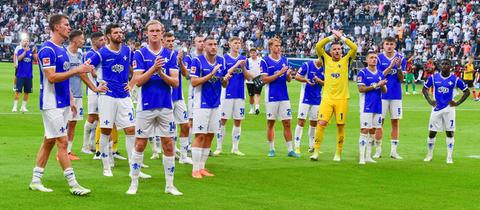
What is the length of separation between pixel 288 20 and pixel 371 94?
4573 cm

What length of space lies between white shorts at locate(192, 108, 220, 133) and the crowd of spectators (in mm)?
28366

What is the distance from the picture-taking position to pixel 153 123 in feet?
42.1

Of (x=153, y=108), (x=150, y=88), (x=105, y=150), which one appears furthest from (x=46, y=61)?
(x=105, y=150)

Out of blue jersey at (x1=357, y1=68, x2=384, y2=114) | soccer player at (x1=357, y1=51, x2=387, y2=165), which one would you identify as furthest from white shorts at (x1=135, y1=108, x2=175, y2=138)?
blue jersey at (x1=357, y1=68, x2=384, y2=114)

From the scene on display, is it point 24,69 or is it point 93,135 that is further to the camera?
point 24,69

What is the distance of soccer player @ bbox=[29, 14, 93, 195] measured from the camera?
1232 cm

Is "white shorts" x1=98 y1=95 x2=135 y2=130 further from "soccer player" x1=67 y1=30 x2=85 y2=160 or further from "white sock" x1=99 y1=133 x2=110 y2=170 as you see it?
"soccer player" x1=67 y1=30 x2=85 y2=160

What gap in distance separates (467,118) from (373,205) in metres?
17.4

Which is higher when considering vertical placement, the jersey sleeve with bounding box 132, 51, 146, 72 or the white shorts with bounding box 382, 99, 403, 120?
the jersey sleeve with bounding box 132, 51, 146, 72

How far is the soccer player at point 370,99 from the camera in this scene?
56.7ft

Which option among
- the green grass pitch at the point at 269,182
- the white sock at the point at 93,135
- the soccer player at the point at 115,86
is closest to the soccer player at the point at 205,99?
the green grass pitch at the point at 269,182

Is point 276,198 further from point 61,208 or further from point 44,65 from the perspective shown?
point 44,65

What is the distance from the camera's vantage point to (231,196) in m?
12.7

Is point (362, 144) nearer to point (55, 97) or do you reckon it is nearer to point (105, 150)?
point (105, 150)
